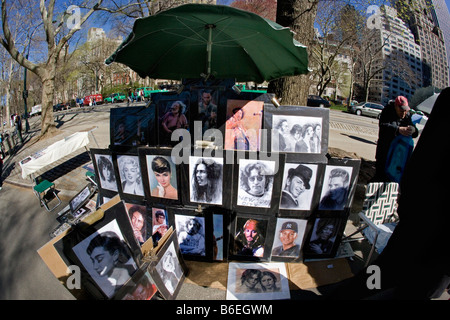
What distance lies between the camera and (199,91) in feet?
10.3

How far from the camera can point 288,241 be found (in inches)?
127

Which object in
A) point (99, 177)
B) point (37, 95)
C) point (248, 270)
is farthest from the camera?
point (37, 95)

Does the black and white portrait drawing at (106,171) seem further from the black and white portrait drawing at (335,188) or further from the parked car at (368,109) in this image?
the parked car at (368,109)

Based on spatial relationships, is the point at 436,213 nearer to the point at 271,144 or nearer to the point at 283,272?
the point at 271,144

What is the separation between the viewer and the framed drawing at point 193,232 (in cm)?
320

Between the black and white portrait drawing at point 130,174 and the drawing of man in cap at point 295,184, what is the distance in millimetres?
2033

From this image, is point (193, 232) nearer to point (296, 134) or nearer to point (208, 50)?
point (296, 134)

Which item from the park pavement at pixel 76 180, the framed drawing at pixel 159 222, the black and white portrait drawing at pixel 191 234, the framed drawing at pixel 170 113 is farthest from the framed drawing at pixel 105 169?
the park pavement at pixel 76 180

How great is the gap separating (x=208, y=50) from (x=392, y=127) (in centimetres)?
350

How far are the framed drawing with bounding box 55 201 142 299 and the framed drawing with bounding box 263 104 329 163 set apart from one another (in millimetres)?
1913

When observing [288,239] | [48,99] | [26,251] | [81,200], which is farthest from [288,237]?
[48,99]

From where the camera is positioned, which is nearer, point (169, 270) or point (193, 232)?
point (169, 270)
